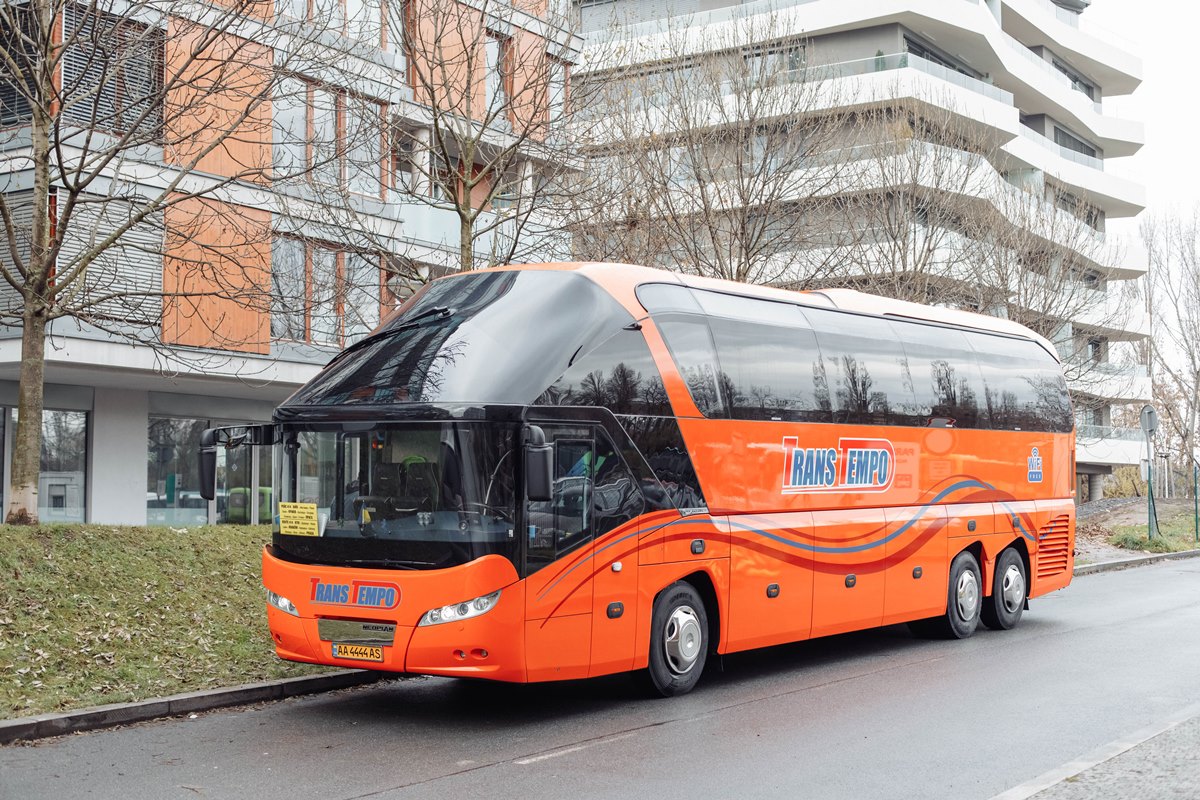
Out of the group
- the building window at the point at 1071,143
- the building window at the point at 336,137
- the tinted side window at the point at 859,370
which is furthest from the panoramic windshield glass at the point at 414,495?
the building window at the point at 1071,143

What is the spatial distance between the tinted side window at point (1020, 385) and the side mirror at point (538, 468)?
793 cm

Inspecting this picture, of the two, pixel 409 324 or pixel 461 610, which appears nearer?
pixel 461 610

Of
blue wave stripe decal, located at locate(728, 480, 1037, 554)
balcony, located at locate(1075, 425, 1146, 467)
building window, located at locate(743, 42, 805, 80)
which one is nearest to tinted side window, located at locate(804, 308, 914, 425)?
blue wave stripe decal, located at locate(728, 480, 1037, 554)

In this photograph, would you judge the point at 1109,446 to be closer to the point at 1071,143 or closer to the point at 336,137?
the point at 1071,143

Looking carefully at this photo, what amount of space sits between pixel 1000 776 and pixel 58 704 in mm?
6467

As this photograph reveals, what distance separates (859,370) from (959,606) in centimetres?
342

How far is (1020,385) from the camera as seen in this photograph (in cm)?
1653

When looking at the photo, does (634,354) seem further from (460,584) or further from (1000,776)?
(1000,776)

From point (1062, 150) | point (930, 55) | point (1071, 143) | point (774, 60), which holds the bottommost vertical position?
point (774, 60)

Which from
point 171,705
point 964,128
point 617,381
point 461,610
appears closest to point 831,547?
point 617,381

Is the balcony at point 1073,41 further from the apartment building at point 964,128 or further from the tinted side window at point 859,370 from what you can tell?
the tinted side window at point 859,370

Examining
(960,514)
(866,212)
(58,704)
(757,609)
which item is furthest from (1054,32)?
(58,704)

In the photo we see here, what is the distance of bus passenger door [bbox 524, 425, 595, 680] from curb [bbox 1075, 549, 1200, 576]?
16.9 meters

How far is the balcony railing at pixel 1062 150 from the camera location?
187ft
